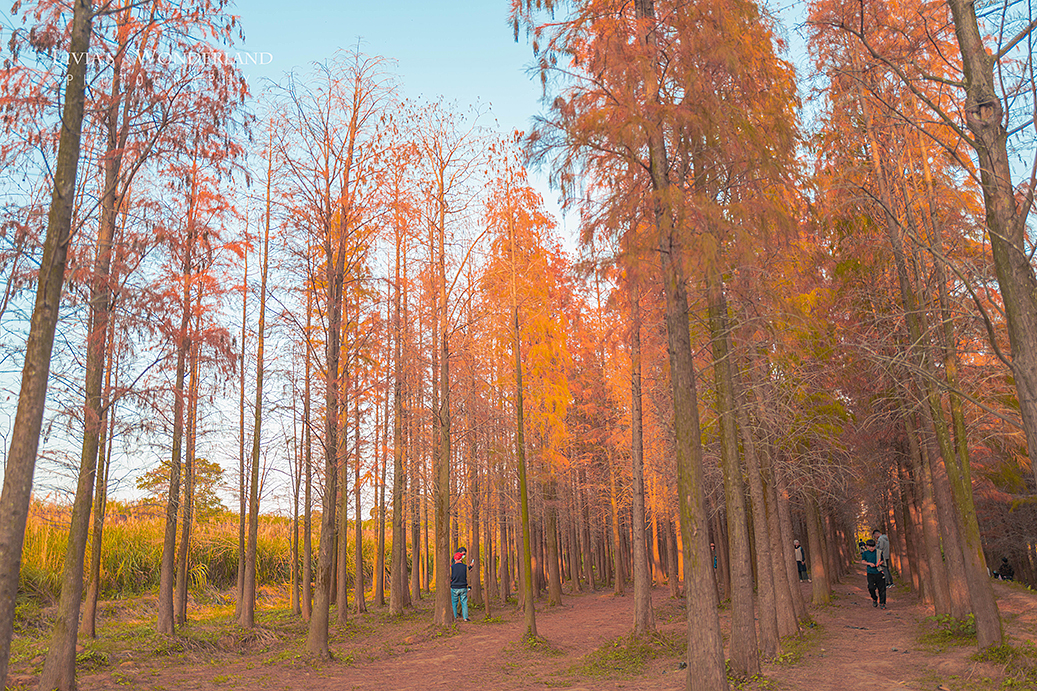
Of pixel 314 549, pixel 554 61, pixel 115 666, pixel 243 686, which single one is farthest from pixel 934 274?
pixel 314 549

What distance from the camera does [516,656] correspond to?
1312 cm

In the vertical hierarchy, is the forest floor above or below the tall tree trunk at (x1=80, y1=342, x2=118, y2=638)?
below

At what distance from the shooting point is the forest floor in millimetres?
9602

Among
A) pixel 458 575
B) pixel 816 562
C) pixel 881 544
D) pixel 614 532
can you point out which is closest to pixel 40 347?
pixel 458 575

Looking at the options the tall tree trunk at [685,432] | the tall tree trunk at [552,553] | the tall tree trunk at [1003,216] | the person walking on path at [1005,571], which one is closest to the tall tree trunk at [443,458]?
the tall tree trunk at [552,553]

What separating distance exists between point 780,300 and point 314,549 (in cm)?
2725

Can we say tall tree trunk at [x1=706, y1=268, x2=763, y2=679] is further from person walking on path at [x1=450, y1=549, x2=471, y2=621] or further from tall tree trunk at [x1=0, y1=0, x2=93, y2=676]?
person walking on path at [x1=450, y1=549, x2=471, y2=621]

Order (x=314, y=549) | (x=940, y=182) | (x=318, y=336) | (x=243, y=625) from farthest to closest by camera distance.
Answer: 1. (x=314, y=549)
2. (x=318, y=336)
3. (x=243, y=625)
4. (x=940, y=182)

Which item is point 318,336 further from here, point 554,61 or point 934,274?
point 934,274

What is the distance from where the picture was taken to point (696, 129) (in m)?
8.93

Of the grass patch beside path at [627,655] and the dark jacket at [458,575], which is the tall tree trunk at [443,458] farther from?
the grass patch beside path at [627,655]

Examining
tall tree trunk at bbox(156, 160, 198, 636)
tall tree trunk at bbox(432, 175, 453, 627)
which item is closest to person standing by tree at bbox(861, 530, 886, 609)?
tall tree trunk at bbox(432, 175, 453, 627)

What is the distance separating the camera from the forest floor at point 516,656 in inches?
378

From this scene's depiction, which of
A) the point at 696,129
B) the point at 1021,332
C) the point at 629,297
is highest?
the point at 696,129
